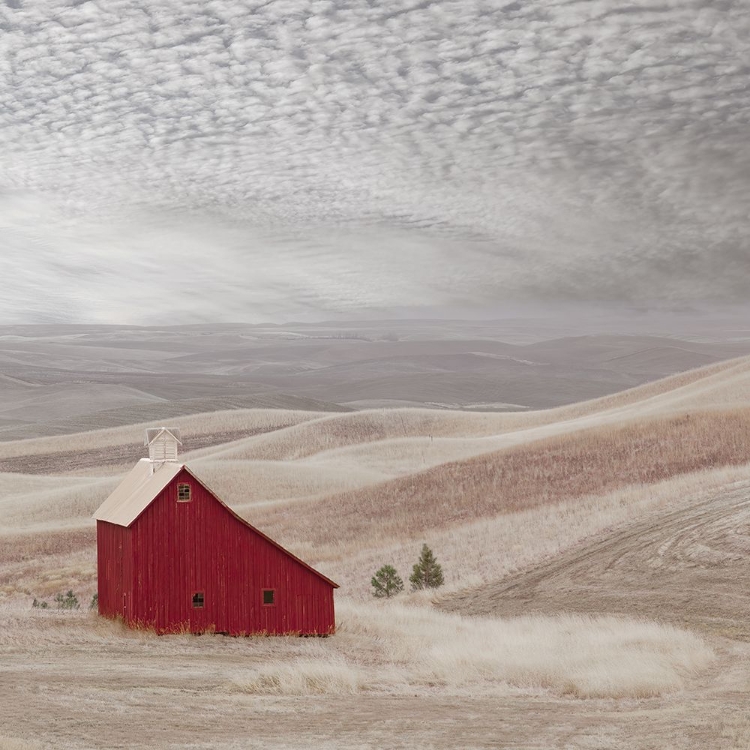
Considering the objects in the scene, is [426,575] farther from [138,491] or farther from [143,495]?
[143,495]

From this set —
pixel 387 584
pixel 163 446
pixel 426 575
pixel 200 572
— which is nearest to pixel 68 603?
pixel 163 446

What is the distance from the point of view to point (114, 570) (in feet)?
92.1

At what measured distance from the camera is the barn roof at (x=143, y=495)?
26547 millimetres

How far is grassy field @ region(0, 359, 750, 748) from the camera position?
15.4m

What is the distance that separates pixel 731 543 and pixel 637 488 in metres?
15.2

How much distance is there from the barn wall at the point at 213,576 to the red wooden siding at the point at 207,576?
0.03 meters

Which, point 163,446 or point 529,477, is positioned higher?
point 163,446

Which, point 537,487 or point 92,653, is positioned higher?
point 537,487

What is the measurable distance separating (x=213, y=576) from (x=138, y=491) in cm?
362

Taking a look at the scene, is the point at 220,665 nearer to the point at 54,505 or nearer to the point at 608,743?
the point at 608,743

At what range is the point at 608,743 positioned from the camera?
14219 mm

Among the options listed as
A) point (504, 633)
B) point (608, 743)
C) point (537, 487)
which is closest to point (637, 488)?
point (537, 487)

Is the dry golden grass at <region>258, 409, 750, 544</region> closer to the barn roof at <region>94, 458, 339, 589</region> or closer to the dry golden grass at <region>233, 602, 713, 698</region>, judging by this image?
the barn roof at <region>94, 458, 339, 589</region>

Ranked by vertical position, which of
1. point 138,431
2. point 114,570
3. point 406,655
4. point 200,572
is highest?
point 138,431
